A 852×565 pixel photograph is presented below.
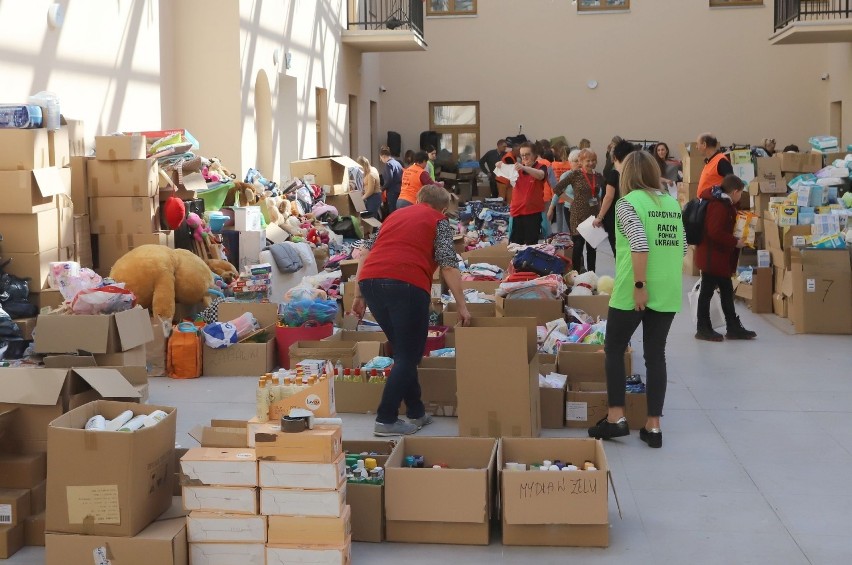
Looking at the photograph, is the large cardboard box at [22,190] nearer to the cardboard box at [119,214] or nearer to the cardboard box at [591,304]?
the cardboard box at [119,214]

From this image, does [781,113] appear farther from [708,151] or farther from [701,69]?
[708,151]

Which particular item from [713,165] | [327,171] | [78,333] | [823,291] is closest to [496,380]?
[78,333]

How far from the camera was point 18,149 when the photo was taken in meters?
7.50

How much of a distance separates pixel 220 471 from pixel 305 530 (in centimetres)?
39

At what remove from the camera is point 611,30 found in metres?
23.0

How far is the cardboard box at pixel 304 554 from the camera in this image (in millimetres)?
3885

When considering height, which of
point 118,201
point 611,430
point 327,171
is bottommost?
point 611,430

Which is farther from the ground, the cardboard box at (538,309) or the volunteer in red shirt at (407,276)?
the volunteer in red shirt at (407,276)

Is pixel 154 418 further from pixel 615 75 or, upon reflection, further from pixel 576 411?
pixel 615 75

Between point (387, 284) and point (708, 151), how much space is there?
518cm

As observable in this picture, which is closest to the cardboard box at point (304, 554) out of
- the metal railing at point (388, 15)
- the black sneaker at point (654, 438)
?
the black sneaker at point (654, 438)

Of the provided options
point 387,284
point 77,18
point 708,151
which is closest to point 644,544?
point 387,284

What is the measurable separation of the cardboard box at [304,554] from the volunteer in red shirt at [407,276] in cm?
187

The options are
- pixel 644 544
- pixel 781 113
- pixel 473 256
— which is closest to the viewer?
pixel 644 544
